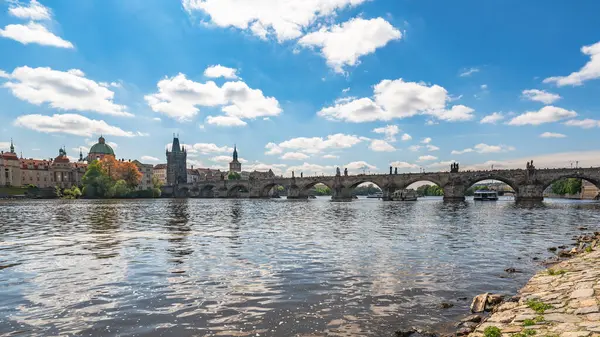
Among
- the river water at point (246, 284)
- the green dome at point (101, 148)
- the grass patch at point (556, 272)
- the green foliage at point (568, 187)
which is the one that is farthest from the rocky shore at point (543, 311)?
the green dome at point (101, 148)

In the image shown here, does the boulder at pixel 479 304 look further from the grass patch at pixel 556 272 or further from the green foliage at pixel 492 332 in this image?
the grass patch at pixel 556 272

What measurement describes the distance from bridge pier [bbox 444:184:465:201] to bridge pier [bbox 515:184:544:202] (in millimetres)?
13142

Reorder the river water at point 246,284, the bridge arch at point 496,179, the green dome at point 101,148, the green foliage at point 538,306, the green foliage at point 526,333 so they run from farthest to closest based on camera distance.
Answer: the green dome at point 101,148 → the bridge arch at point 496,179 → the river water at point 246,284 → the green foliage at point 538,306 → the green foliage at point 526,333

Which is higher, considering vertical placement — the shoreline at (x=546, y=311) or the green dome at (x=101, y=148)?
the green dome at (x=101, y=148)

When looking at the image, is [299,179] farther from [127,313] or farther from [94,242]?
[127,313]

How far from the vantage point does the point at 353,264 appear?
1515 centimetres

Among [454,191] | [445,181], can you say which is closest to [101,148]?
[445,181]

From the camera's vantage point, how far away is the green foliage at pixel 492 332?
22.8 feet

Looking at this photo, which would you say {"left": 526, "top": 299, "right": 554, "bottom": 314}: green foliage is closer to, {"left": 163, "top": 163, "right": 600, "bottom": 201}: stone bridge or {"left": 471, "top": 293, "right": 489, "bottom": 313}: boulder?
{"left": 471, "top": 293, "right": 489, "bottom": 313}: boulder

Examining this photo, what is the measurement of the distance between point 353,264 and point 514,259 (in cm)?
738

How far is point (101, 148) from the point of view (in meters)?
194

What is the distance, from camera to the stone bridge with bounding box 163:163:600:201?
8800cm

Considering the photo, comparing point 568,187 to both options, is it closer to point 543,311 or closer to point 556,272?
point 556,272

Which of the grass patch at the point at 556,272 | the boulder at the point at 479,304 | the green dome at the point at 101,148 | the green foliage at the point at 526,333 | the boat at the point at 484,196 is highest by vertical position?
the green dome at the point at 101,148
